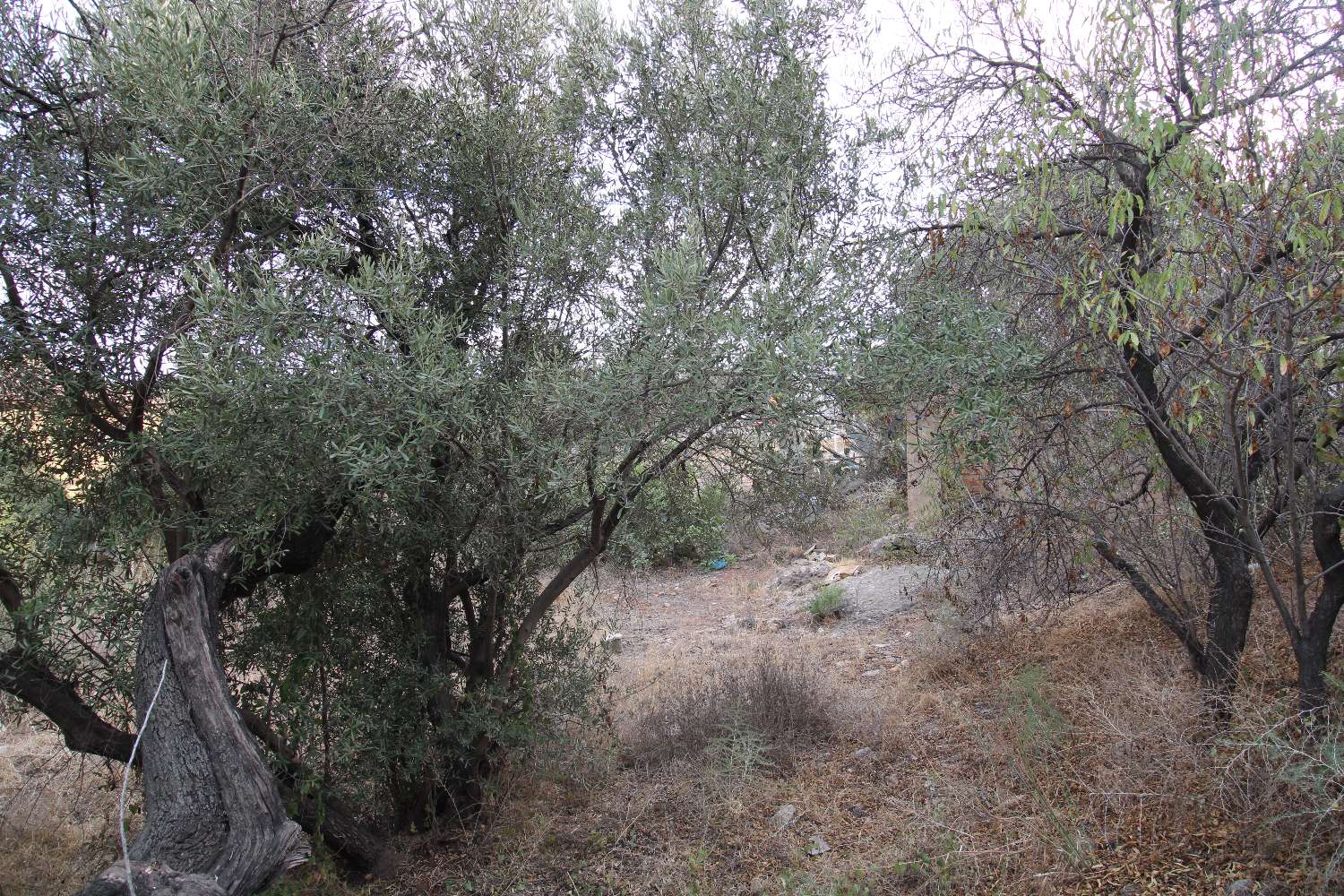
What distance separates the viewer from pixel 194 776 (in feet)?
8.89

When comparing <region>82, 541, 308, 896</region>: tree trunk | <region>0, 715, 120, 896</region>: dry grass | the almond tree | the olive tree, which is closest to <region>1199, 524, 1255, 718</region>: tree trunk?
the almond tree

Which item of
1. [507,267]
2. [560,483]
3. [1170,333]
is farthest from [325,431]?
[1170,333]

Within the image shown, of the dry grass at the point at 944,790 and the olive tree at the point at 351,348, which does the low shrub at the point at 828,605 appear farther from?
the olive tree at the point at 351,348

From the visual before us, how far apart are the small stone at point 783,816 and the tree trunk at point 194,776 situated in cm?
299

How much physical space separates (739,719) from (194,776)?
4053 mm

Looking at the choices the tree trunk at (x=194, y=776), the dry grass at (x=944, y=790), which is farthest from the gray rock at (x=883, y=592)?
the tree trunk at (x=194, y=776)

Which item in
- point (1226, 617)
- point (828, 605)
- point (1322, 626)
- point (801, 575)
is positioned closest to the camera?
point (1322, 626)

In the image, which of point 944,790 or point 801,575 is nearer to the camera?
point 944,790

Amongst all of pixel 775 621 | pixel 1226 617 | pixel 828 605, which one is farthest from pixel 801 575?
pixel 1226 617

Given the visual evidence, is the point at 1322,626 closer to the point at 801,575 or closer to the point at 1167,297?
the point at 1167,297

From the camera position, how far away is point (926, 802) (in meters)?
4.76

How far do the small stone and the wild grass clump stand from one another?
0.46 m

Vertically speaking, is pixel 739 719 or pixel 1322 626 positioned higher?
pixel 1322 626

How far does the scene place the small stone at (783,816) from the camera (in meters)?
4.87
